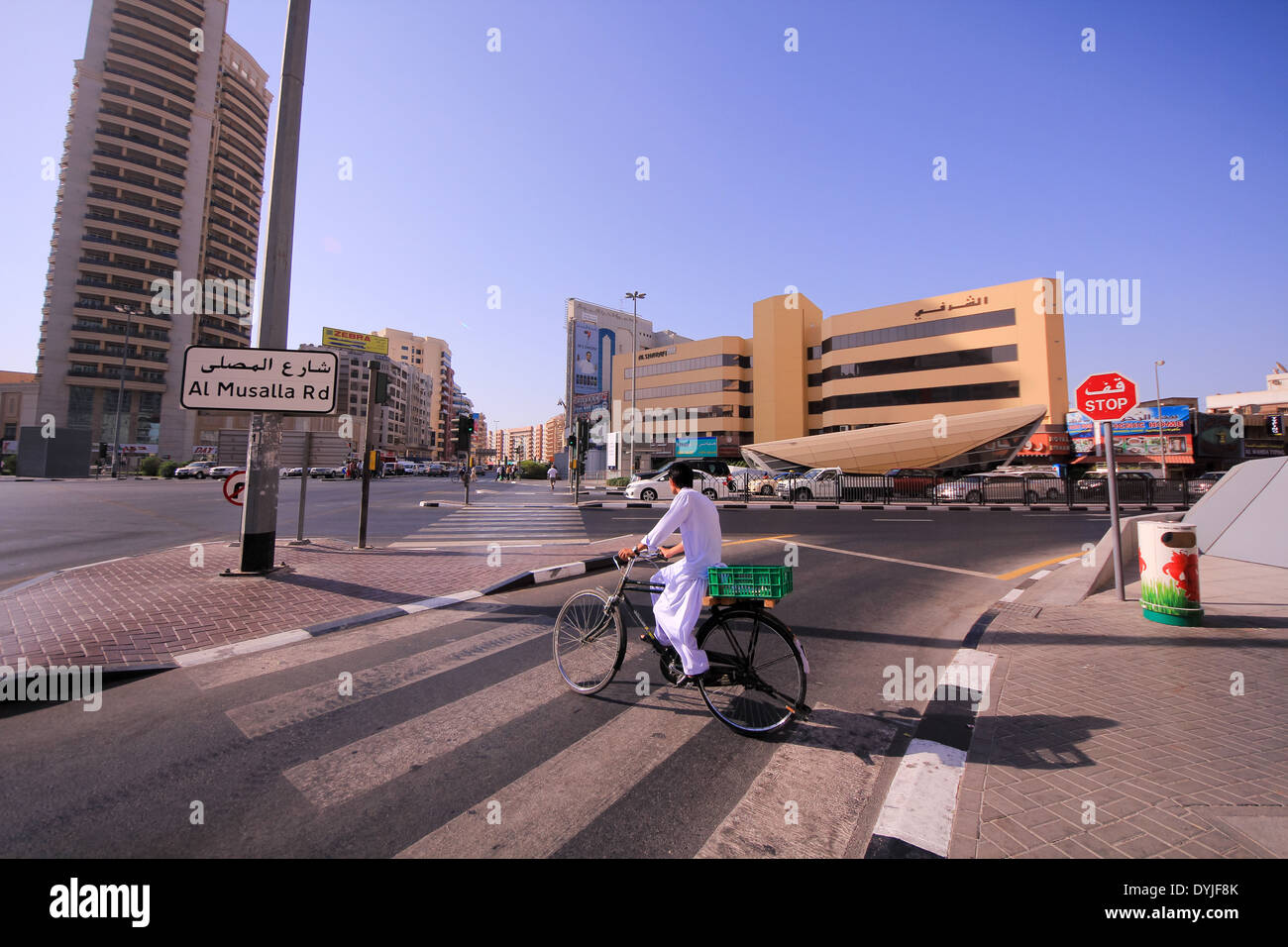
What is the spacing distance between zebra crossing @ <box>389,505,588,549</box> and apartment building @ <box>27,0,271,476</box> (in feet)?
209

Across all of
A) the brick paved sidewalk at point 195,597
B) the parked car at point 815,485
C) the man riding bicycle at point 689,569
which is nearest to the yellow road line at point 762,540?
the brick paved sidewalk at point 195,597

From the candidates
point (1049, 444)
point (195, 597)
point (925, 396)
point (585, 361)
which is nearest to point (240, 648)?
point (195, 597)

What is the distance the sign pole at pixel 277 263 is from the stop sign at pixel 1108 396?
1047cm

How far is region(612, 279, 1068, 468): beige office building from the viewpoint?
44.7 meters

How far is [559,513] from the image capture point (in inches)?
749

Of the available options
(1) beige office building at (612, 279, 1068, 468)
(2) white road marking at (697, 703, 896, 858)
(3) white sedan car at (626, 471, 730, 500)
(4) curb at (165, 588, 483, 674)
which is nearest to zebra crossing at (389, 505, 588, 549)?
(4) curb at (165, 588, 483, 674)

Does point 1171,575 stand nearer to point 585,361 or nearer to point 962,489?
point 962,489

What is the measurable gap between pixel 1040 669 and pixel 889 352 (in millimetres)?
52860

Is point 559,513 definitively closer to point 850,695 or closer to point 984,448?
point 850,695

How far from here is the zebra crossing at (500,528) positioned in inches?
468

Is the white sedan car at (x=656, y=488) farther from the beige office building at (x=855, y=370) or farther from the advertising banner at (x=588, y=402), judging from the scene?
the advertising banner at (x=588, y=402)

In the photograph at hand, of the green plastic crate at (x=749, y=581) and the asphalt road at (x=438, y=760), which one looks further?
the green plastic crate at (x=749, y=581)

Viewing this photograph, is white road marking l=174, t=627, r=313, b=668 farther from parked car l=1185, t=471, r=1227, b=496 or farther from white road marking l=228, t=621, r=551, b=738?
parked car l=1185, t=471, r=1227, b=496

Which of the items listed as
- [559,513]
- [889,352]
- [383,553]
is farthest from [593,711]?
[889,352]
